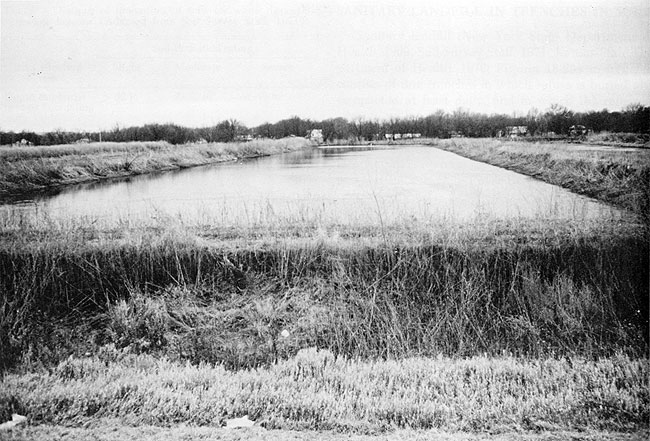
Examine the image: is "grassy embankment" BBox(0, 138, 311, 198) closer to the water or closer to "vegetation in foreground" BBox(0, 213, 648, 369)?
the water

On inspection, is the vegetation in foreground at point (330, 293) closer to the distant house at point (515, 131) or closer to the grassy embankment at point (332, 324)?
the grassy embankment at point (332, 324)

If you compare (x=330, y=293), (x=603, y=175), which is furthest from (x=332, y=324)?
(x=603, y=175)

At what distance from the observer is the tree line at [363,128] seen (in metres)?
51.9

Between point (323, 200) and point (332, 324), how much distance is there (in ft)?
26.7

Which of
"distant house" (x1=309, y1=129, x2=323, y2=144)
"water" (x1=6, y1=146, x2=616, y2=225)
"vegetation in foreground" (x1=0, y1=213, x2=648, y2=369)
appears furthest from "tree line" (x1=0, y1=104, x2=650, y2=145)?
"vegetation in foreground" (x1=0, y1=213, x2=648, y2=369)

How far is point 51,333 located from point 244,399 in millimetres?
4077

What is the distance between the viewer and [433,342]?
6.54 m

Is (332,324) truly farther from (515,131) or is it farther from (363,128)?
(363,128)

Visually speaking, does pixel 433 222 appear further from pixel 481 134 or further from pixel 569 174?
pixel 481 134

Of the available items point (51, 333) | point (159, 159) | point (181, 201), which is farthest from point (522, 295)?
point (159, 159)

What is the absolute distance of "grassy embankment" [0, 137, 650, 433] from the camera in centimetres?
434

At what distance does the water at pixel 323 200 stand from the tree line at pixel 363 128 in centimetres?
955

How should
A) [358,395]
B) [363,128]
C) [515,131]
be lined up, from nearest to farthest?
[358,395] < [515,131] < [363,128]

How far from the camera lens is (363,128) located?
116m
